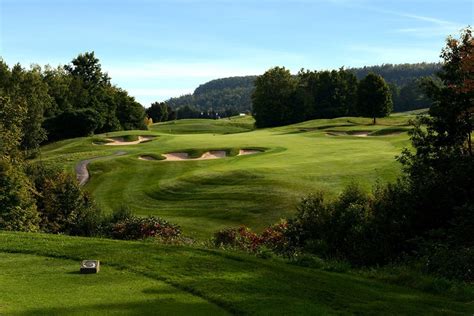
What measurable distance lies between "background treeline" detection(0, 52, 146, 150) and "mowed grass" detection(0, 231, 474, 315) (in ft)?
136

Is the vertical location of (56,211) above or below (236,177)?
below

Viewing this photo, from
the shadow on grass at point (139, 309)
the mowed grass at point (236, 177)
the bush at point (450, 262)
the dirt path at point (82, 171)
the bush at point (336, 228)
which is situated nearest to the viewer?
the shadow on grass at point (139, 309)

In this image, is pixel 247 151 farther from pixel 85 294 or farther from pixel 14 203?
pixel 85 294

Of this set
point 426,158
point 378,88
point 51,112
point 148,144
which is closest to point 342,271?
point 426,158

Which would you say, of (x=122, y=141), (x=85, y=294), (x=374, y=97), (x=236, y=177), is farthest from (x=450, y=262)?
(x=374, y=97)

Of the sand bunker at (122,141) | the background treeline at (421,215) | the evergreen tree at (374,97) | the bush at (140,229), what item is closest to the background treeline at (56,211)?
the bush at (140,229)

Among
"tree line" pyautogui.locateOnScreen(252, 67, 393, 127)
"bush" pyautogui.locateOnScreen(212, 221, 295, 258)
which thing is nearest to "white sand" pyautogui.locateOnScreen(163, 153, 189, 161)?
"bush" pyautogui.locateOnScreen(212, 221, 295, 258)

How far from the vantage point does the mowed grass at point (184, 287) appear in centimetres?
930

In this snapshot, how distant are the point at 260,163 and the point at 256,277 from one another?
29614 millimetres

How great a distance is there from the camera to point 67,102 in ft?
310

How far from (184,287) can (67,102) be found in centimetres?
9011

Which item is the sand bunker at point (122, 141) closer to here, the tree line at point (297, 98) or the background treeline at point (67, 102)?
the background treeline at point (67, 102)

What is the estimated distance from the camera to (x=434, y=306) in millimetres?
10281

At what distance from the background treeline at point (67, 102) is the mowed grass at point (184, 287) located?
136 feet
